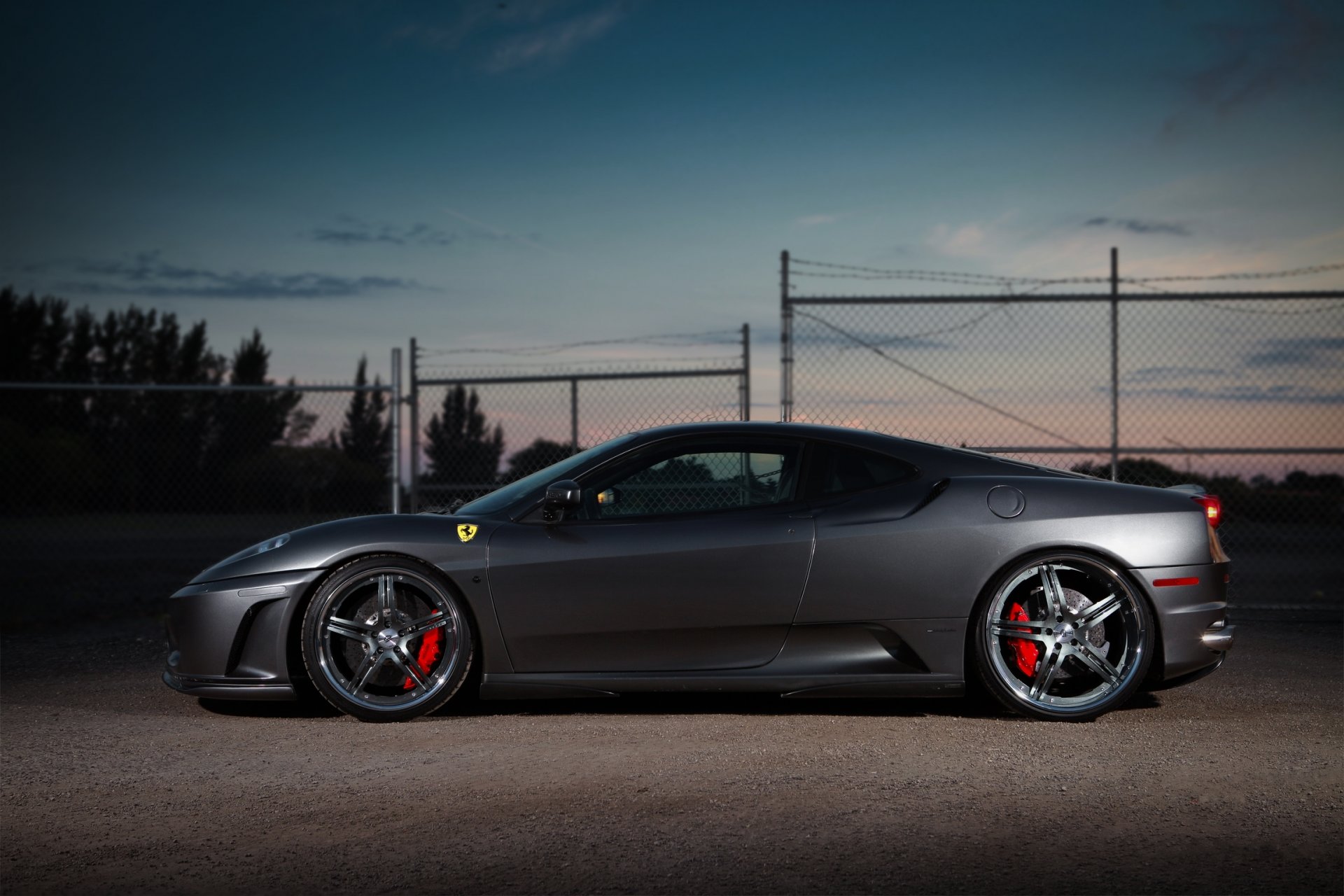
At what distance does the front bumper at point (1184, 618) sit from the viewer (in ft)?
15.6

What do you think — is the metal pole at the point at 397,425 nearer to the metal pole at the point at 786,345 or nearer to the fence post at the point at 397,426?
the fence post at the point at 397,426

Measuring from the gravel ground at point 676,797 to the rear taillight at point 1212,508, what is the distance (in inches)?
33.9

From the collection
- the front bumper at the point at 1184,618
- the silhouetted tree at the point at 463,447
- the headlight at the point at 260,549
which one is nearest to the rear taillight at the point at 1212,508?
the front bumper at the point at 1184,618

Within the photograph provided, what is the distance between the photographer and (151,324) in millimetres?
50906

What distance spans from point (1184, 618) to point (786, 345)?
4.11 m

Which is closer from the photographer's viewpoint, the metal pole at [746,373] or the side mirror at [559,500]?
the side mirror at [559,500]

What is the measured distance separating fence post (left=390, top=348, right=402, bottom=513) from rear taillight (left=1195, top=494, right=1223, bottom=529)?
583 cm

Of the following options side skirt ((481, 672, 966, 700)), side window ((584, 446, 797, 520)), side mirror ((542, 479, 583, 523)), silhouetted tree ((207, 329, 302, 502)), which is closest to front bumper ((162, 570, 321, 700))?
side skirt ((481, 672, 966, 700))

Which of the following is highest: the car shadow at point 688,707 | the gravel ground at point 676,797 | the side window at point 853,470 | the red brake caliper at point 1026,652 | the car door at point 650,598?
the side window at point 853,470

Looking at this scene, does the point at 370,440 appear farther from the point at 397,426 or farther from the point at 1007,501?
the point at 1007,501

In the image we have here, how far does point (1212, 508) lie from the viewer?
491 cm

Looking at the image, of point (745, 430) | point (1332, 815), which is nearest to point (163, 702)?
point (745, 430)

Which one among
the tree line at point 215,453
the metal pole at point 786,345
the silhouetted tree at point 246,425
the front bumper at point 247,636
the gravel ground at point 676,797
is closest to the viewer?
the gravel ground at point 676,797

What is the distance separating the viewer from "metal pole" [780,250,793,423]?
26.9 feet
